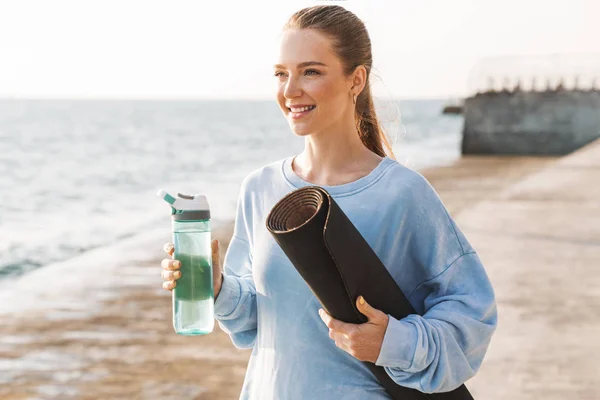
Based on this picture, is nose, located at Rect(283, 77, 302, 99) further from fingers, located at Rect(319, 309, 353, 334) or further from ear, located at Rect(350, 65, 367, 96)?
fingers, located at Rect(319, 309, 353, 334)

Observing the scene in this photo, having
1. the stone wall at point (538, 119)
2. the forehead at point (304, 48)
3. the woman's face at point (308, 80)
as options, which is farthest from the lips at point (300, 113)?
the stone wall at point (538, 119)

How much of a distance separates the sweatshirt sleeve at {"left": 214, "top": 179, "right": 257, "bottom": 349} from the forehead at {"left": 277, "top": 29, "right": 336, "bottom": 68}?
1.19 feet

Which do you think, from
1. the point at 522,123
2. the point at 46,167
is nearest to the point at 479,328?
the point at 522,123

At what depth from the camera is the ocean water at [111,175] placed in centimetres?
1595

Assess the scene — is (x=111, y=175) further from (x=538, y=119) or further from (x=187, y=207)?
(x=187, y=207)

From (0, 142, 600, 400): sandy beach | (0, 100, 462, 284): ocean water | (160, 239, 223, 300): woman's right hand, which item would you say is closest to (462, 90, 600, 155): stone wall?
(0, 100, 462, 284): ocean water

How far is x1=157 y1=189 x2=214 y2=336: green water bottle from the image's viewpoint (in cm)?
198

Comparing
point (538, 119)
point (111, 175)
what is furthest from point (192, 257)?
point (538, 119)

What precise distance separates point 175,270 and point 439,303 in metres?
0.61

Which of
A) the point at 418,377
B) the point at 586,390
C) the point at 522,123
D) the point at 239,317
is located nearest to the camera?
the point at 418,377

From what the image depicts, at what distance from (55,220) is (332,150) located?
70.3 feet

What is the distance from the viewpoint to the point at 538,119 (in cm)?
3847

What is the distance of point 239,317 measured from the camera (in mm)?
2141

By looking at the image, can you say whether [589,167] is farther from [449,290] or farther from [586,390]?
[449,290]
